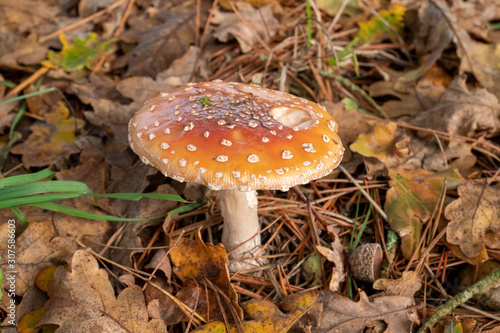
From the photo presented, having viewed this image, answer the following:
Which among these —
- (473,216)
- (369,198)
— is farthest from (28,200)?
(473,216)

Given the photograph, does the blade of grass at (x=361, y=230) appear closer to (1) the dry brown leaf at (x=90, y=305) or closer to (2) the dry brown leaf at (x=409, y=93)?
(2) the dry brown leaf at (x=409, y=93)

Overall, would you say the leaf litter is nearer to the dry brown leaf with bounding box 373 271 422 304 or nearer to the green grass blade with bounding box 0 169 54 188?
the dry brown leaf with bounding box 373 271 422 304

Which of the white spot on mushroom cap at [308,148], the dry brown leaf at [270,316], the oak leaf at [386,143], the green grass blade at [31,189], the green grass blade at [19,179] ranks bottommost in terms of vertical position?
the dry brown leaf at [270,316]

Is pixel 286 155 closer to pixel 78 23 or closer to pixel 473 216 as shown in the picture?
pixel 473 216

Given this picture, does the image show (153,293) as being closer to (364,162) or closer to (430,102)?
(364,162)

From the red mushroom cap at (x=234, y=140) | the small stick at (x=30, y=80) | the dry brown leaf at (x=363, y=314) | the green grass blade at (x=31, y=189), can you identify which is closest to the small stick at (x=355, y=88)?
the red mushroom cap at (x=234, y=140)

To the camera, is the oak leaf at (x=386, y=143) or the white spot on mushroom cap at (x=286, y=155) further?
the oak leaf at (x=386, y=143)

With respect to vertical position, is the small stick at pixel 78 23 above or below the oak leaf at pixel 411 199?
above
